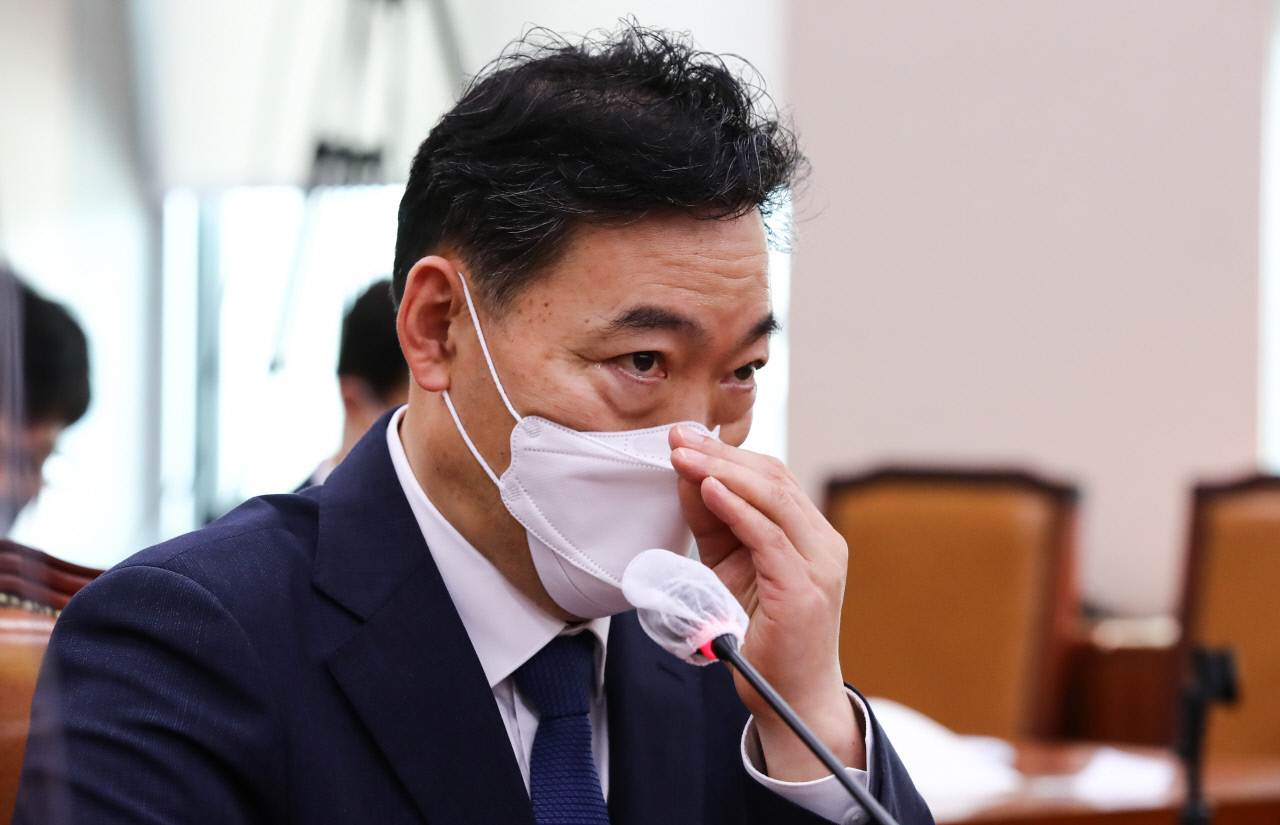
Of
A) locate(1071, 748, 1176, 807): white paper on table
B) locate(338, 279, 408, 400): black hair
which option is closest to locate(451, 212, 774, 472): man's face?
locate(1071, 748, 1176, 807): white paper on table

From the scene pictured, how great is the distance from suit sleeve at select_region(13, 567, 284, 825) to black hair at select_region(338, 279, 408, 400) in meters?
1.34

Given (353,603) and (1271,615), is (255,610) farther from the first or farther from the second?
(1271,615)

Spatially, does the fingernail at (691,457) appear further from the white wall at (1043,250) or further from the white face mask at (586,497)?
the white wall at (1043,250)

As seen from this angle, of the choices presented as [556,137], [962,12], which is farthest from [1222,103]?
[556,137]

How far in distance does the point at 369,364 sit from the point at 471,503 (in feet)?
4.17

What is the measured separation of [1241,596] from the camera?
256 centimetres

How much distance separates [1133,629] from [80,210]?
3066mm

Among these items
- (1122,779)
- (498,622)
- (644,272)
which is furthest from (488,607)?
(1122,779)

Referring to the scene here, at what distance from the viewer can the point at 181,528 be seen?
319 centimetres

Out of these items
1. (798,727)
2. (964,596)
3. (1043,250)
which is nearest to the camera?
(798,727)

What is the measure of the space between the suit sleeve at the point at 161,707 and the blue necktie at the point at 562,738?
0.73 ft

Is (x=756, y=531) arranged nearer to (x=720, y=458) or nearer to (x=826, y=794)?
(x=720, y=458)

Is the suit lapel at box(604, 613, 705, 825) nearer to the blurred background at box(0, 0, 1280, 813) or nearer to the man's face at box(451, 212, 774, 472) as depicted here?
the man's face at box(451, 212, 774, 472)

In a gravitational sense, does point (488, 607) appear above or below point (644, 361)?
below
